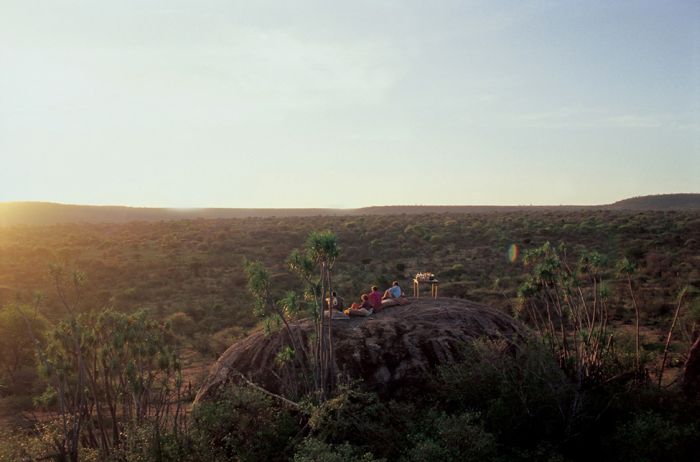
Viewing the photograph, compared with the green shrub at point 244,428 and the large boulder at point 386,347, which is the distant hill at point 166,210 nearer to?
the large boulder at point 386,347

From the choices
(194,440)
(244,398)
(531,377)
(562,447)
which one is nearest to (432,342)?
(531,377)

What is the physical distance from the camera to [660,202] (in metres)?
135

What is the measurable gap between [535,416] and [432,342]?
95.6 inches

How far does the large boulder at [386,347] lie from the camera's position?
35.5 ft

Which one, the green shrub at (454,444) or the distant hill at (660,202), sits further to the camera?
the distant hill at (660,202)

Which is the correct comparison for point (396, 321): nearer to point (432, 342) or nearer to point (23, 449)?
point (432, 342)

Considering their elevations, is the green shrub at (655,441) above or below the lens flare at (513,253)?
below

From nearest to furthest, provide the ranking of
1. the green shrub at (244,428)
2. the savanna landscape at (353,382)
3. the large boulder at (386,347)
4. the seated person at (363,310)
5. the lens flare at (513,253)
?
the savanna landscape at (353,382)
the green shrub at (244,428)
the large boulder at (386,347)
the seated person at (363,310)
the lens flare at (513,253)

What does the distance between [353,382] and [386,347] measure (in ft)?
5.31

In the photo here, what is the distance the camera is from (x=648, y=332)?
22.6 m

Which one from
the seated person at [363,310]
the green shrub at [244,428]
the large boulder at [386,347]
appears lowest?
the green shrub at [244,428]

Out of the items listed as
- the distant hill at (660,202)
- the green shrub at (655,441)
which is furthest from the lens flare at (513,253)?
the distant hill at (660,202)

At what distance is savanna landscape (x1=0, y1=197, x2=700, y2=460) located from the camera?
9.22 m

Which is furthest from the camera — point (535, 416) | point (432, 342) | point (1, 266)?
point (1, 266)
